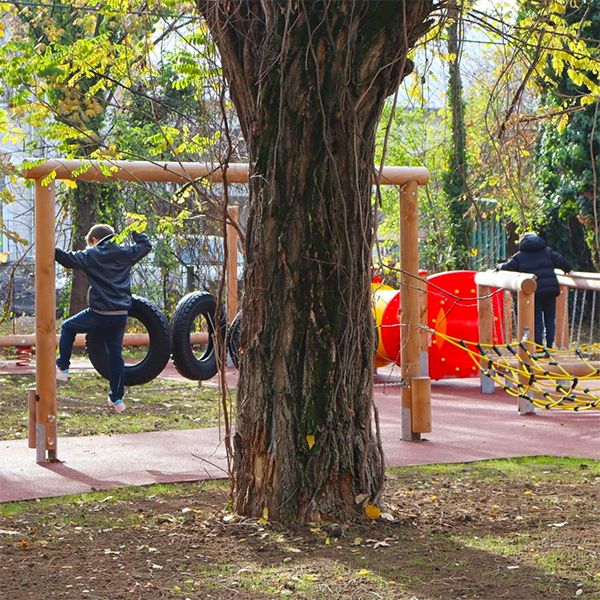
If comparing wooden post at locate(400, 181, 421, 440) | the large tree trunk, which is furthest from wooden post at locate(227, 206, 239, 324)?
the large tree trunk

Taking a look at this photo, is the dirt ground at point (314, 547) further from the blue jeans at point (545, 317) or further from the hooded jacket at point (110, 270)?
the blue jeans at point (545, 317)

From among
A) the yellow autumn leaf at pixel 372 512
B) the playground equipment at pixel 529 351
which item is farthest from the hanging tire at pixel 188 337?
the yellow autumn leaf at pixel 372 512

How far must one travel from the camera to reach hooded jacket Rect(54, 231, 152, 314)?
1030cm

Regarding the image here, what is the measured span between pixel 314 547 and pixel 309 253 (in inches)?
61.1

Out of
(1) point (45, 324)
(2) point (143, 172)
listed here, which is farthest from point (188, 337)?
(1) point (45, 324)

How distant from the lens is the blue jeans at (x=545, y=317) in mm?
12656

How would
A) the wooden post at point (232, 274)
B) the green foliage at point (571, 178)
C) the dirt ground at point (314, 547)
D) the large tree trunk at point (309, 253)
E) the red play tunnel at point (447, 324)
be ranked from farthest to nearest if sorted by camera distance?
the green foliage at point (571, 178) < the red play tunnel at point (447, 324) < the wooden post at point (232, 274) < the large tree trunk at point (309, 253) < the dirt ground at point (314, 547)

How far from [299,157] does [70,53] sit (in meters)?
1.89

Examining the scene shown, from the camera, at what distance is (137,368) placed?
10.9 metres

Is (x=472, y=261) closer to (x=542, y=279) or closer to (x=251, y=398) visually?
(x=542, y=279)

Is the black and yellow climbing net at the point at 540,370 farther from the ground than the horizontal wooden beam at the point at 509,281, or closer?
closer

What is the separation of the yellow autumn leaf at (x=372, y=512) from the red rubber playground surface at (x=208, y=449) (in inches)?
53.2

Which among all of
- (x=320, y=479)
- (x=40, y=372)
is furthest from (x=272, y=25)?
(x=40, y=372)

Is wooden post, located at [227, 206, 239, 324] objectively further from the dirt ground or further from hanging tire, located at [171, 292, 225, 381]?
the dirt ground
